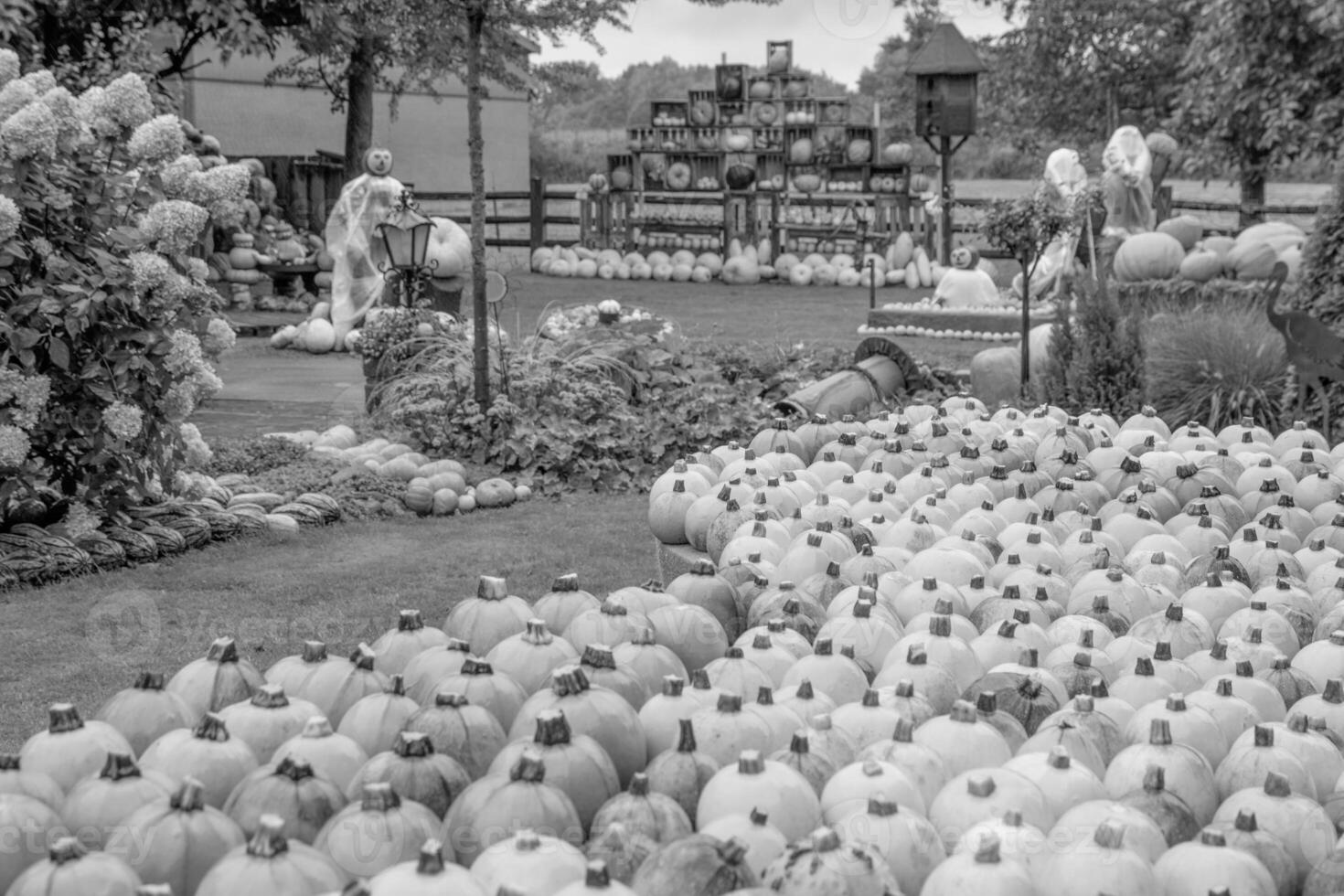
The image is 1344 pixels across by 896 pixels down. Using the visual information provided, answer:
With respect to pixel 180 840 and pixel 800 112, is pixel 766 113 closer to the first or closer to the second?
pixel 800 112

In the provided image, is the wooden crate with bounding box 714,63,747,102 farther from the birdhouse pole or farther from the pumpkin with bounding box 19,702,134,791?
the pumpkin with bounding box 19,702,134,791

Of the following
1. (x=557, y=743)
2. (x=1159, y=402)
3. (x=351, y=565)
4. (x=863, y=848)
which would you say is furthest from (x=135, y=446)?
(x=1159, y=402)

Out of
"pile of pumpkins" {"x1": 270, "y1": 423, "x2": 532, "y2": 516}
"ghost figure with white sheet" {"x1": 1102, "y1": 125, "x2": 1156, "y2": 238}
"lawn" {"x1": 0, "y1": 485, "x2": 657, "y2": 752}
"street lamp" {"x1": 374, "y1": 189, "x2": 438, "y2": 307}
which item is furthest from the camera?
"ghost figure with white sheet" {"x1": 1102, "y1": 125, "x2": 1156, "y2": 238}

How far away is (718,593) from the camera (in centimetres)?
364

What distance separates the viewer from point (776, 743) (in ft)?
8.67

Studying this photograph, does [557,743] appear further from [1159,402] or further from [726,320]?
[726,320]

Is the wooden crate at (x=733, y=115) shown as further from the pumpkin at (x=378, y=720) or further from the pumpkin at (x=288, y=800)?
the pumpkin at (x=288, y=800)

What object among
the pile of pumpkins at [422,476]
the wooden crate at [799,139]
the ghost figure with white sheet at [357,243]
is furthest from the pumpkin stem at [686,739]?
the wooden crate at [799,139]

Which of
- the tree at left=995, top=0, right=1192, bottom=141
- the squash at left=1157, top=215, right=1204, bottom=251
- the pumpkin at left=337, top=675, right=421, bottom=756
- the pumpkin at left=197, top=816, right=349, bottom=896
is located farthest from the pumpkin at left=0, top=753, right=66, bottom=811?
the tree at left=995, top=0, right=1192, bottom=141

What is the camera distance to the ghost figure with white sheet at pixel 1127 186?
17.1 m

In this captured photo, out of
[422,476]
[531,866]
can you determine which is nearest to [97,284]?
[422,476]

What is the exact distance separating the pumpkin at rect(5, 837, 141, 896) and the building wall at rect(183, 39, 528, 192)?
813 inches

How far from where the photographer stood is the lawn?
5.22m

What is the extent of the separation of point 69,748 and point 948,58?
62.1 ft
